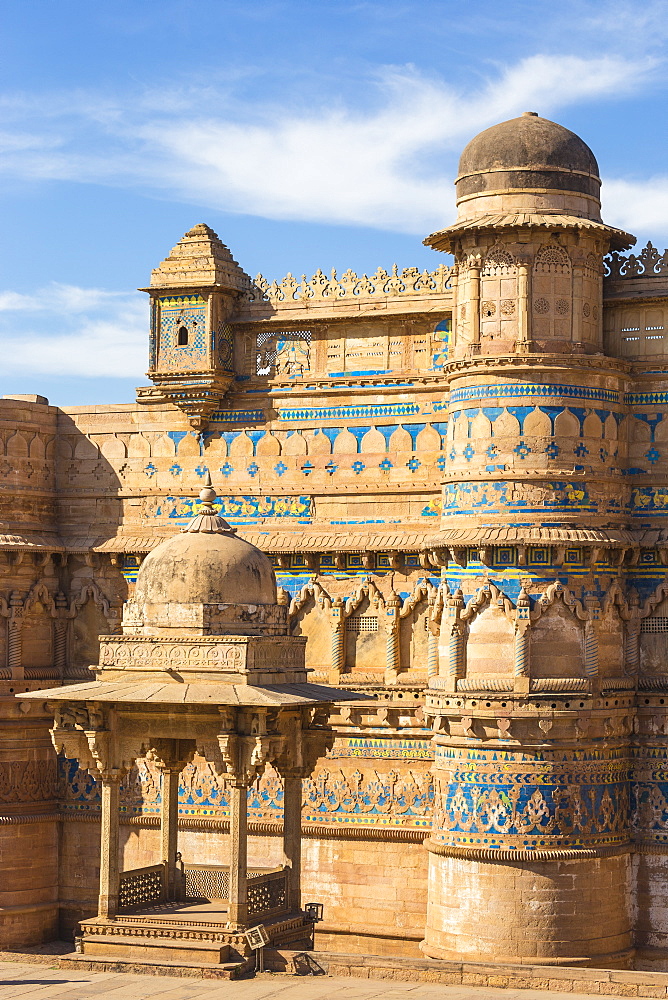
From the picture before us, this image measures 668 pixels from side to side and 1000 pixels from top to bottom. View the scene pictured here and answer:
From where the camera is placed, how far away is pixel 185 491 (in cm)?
2312

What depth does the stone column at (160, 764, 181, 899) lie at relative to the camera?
17.6 meters

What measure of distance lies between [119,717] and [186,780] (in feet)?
20.6

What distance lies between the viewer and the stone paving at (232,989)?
14.5 meters

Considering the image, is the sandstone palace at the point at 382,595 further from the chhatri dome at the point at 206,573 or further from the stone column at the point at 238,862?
the stone column at the point at 238,862

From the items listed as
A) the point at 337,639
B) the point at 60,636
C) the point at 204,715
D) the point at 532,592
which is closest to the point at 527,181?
the point at 532,592

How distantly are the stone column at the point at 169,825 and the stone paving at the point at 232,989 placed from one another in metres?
2.16

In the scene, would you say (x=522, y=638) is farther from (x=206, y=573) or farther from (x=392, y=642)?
(x=206, y=573)

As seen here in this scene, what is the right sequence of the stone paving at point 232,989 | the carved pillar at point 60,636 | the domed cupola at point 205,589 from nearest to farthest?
the stone paving at point 232,989 → the domed cupola at point 205,589 → the carved pillar at point 60,636

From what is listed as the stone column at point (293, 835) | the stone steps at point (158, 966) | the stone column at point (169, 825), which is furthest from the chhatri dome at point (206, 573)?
the stone steps at point (158, 966)

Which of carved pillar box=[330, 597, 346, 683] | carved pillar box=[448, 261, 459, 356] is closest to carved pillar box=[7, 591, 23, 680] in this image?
carved pillar box=[330, 597, 346, 683]

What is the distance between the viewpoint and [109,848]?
54.3 ft

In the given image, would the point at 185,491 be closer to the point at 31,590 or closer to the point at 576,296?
the point at 31,590

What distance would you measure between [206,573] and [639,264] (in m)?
7.46

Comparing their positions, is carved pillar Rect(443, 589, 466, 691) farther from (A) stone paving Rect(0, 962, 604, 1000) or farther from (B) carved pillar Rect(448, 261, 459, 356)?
(A) stone paving Rect(0, 962, 604, 1000)
